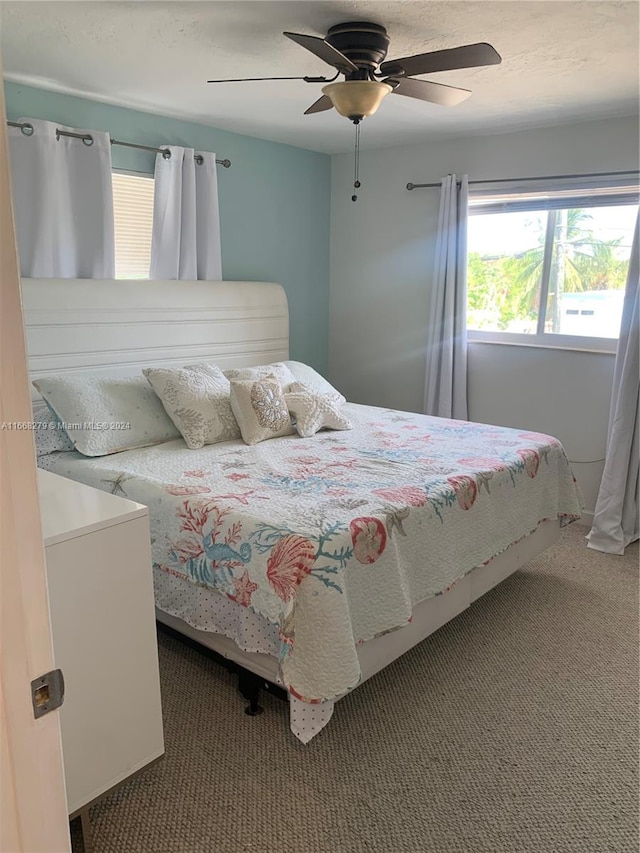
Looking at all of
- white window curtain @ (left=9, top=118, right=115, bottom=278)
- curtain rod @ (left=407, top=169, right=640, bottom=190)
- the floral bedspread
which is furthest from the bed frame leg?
curtain rod @ (left=407, top=169, right=640, bottom=190)

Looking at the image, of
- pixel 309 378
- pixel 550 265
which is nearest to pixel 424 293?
pixel 550 265

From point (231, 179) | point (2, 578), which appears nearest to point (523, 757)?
point (2, 578)

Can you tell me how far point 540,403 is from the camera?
404cm

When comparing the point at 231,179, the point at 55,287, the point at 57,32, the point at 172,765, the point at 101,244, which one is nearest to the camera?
the point at 172,765

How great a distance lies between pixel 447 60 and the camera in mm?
2133

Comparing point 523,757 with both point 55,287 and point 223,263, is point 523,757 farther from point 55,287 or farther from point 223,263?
point 223,263

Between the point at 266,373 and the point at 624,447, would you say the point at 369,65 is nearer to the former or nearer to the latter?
the point at 266,373

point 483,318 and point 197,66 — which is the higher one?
point 197,66

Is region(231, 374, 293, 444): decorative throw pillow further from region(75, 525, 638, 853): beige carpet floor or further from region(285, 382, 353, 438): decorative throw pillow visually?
region(75, 525, 638, 853): beige carpet floor

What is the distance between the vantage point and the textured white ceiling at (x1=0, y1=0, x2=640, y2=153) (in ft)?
7.07

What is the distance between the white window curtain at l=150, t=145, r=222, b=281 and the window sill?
1.82 m

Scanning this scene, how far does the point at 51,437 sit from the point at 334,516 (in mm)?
1488

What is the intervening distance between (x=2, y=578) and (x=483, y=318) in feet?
13.0

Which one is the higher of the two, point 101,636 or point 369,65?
point 369,65
